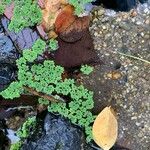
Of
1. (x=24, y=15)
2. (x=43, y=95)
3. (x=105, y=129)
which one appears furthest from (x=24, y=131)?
(x=24, y=15)

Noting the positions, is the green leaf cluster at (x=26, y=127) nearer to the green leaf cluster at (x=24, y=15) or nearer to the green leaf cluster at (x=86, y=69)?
the green leaf cluster at (x=86, y=69)

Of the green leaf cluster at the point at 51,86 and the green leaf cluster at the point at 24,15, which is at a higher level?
the green leaf cluster at the point at 24,15

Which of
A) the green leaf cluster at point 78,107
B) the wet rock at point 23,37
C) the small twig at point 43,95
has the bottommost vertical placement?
the green leaf cluster at point 78,107

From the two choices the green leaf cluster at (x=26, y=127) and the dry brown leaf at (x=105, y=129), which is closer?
the dry brown leaf at (x=105, y=129)

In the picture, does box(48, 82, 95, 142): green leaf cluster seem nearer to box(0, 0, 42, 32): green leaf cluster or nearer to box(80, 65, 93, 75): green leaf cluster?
box(80, 65, 93, 75): green leaf cluster

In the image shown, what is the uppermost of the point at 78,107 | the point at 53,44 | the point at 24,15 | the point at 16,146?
the point at 24,15

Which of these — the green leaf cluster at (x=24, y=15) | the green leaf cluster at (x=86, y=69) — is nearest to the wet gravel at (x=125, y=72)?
the green leaf cluster at (x=86, y=69)

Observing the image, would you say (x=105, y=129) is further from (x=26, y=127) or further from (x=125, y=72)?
(x=26, y=127)
